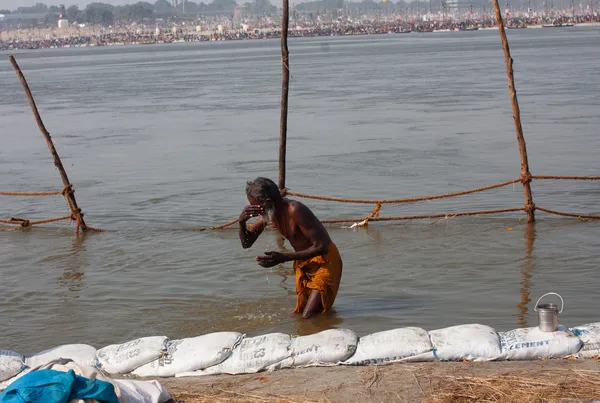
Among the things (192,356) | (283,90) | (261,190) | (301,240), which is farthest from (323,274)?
(283,90)

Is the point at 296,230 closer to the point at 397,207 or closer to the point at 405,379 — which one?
the point at 405,379

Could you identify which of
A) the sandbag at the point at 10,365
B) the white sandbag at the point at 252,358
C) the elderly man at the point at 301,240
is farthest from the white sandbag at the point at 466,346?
the sandbag at the point at 10,365

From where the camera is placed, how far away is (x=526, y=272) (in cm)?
790

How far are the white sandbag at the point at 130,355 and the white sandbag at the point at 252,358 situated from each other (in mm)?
212

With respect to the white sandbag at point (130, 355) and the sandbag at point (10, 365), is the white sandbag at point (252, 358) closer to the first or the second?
the white sandbag at point (130, 355)

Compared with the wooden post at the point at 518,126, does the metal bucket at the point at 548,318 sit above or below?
below

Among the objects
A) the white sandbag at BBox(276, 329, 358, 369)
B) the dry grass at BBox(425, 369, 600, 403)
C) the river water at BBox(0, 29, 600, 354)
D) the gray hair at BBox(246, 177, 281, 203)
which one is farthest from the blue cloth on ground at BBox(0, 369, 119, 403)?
the river water at BBox(0, 29, 600, 354)

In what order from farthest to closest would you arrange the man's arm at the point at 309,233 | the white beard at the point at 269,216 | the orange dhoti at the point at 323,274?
the orange dhoti at the point at 323,274 < the man's arm at the point at 309,233 < the white beard at the point at 269,216

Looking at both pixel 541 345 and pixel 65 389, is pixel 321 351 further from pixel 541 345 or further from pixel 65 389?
pixel 65 389

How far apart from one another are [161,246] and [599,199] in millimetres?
5622

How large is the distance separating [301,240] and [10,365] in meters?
2.13

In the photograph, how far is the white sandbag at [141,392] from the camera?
4223 mm

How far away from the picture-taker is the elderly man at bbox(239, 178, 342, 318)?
5.73 meters

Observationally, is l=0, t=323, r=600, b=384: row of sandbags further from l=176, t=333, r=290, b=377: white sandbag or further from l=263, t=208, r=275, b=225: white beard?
l=263, t=208, r=275, b=225: white beard
